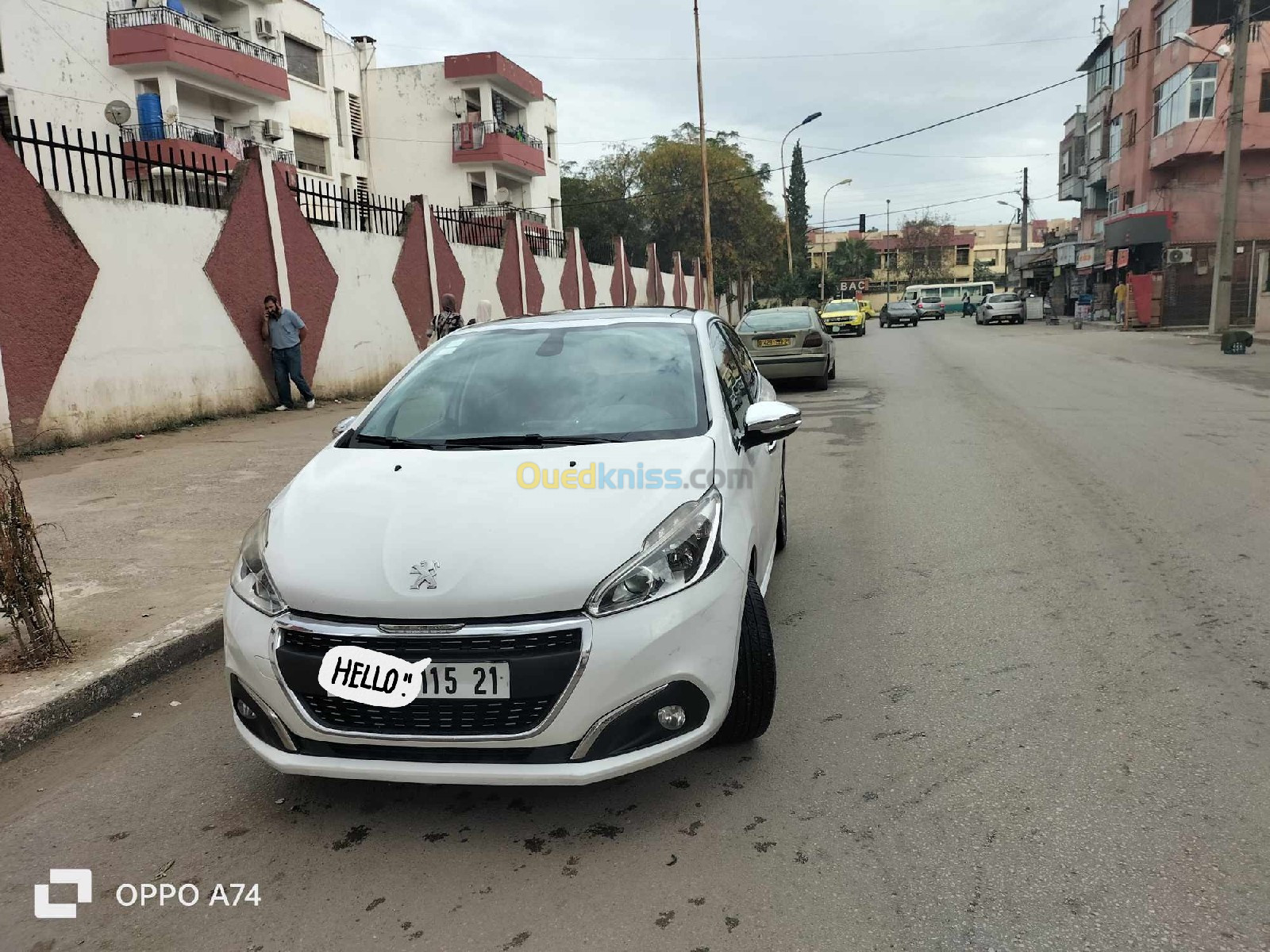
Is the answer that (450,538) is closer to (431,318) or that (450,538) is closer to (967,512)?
(967,512)

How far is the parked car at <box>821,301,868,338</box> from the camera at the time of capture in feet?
124

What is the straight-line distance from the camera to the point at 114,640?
4.32 metres

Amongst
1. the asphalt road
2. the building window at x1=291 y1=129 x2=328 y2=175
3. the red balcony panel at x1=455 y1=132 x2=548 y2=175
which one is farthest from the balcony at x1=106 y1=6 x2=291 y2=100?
the asphalt road

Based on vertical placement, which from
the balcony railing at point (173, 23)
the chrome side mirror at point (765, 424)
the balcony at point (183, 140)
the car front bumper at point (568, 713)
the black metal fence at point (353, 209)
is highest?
the balcony railing at point (173, 23)

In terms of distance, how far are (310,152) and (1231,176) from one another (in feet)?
106

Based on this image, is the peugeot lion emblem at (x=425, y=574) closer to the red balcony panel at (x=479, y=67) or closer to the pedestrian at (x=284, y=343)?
the pedestrian at (x=284, y=343)

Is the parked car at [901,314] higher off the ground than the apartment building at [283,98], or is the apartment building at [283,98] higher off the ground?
the apartment building at [283,98]

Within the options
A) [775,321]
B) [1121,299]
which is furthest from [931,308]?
[775,321]

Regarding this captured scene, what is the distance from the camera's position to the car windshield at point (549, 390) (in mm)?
3723

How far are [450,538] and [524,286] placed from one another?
856 inches

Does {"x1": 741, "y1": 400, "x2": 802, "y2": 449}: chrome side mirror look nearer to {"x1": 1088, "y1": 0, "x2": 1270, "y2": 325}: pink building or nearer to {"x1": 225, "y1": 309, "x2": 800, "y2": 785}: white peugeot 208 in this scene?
{"x1": 225, "y1": 309, "x2": 800, "y2": 785}: white peugeot 208

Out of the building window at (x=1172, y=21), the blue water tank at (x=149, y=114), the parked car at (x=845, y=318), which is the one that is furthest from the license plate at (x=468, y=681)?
the building window at (x=1172, y=21)

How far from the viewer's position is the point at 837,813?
114 inches

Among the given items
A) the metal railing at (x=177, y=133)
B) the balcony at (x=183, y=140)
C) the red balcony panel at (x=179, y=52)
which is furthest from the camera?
the metal railing at (x=177, y=133)
